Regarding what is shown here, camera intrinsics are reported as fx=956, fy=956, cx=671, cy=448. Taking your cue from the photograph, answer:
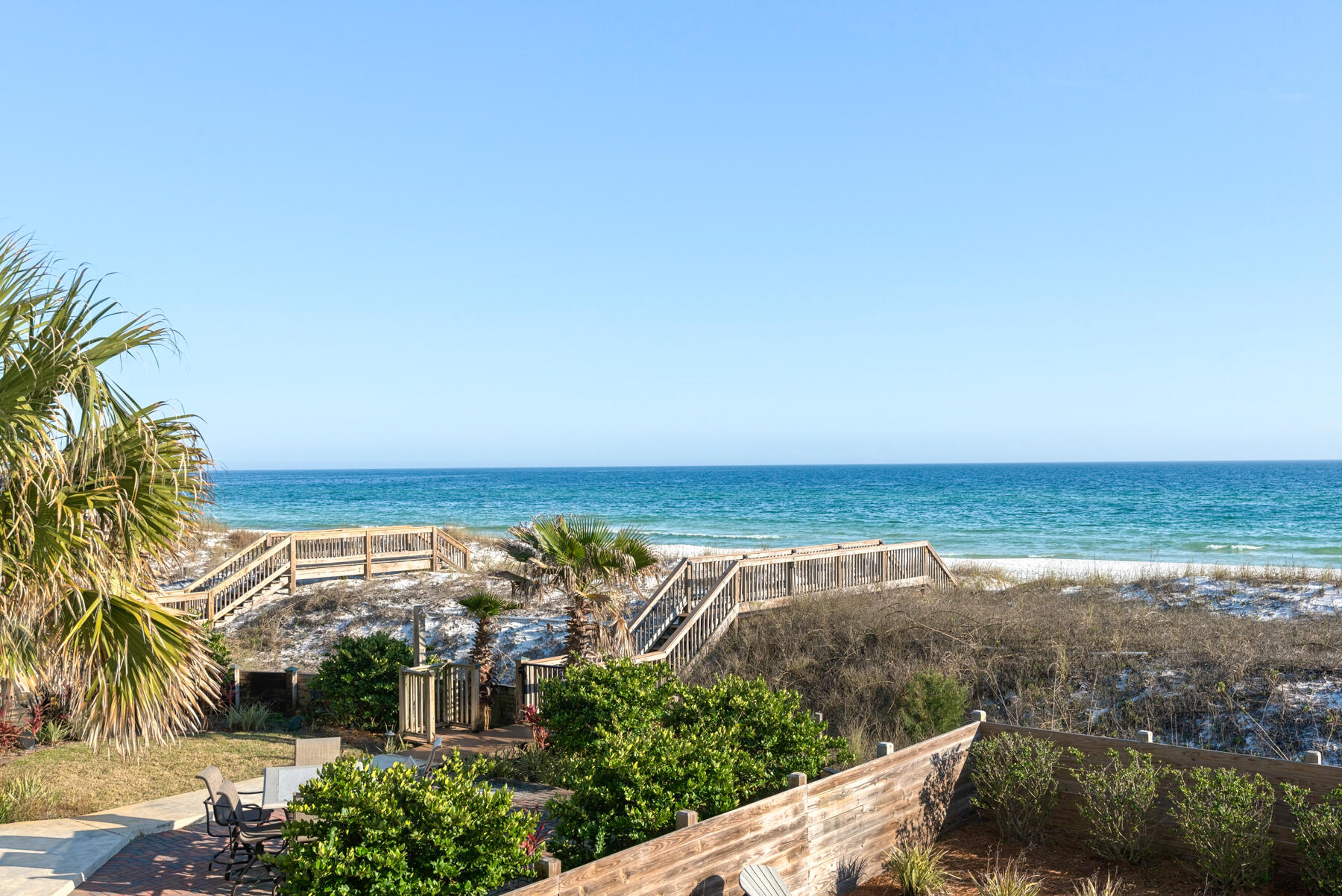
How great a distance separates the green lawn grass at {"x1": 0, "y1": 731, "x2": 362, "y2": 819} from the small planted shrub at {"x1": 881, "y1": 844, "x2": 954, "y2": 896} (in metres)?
7.68

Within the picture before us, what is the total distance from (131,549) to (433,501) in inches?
3232

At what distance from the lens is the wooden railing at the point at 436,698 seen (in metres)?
13.6

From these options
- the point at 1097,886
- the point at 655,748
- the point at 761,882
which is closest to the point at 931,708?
the point at 1097,886

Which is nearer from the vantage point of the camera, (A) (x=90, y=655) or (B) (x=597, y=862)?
(B) (x=597, y=862)

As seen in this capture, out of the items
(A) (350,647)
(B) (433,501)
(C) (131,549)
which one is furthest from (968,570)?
(B) (433,501)

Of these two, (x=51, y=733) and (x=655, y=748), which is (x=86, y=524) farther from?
(x=51, y=733)

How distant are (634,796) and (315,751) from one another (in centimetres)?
432

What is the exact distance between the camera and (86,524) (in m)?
6.56

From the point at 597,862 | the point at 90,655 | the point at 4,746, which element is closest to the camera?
the point at 597,862

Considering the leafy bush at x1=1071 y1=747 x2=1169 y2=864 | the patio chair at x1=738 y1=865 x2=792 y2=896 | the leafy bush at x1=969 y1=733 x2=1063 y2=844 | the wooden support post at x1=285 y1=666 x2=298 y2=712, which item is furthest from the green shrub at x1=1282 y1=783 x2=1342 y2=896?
the wooden support post at x1=285 y1=666 x2=298 y2=712

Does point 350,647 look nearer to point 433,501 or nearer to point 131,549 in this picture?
point 131,549

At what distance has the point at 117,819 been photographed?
9188 mm

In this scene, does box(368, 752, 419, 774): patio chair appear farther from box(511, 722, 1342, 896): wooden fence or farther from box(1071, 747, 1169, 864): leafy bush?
box(1071, 747, 1169, 864): leafy bush

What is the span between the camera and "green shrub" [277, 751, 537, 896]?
5.16 meters
